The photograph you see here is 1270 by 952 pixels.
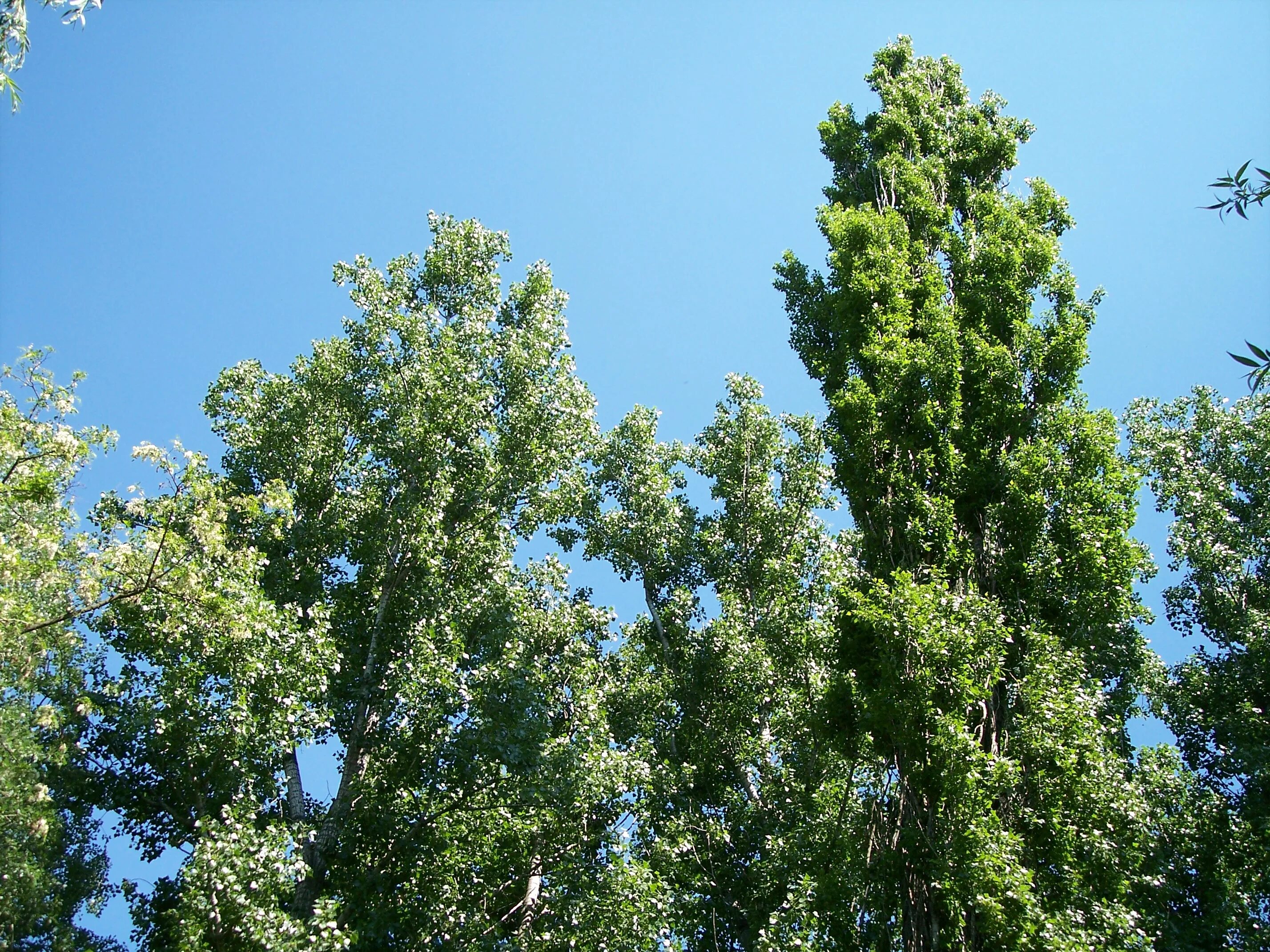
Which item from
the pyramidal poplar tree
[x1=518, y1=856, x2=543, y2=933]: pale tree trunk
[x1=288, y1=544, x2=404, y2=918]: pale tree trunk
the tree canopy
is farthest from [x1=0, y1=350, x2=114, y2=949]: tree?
the pyramidal poplar tree

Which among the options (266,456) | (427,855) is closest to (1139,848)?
(427,855)

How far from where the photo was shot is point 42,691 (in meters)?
11.9

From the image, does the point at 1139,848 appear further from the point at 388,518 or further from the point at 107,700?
the point at 107,700

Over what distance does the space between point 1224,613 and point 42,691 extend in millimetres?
19483

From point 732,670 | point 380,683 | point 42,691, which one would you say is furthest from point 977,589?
point 42,691

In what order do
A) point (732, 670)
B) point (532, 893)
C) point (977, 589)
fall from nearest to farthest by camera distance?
point (977, 589) < point (532, 893) < point (732, 670)

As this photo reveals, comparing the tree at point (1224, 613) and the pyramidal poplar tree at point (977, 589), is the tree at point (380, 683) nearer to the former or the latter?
the pyramidal poplar tree at point (977, 589)

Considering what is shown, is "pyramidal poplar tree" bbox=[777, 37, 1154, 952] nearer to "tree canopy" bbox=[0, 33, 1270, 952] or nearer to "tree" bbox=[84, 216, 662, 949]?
"tree canopy" bbox=[0, 33, 1270, 952]

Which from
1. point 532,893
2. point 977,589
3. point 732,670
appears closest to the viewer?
point 977,589

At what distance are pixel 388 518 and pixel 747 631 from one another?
262 inches

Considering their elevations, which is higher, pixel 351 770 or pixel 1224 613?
pixel 1224 613

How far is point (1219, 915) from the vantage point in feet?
37.8

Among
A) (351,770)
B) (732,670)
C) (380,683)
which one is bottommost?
(351,770)

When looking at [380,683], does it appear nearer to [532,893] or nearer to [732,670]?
[532,893]
